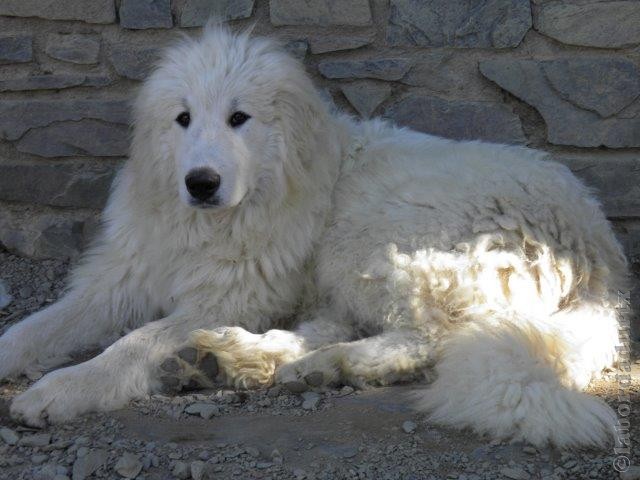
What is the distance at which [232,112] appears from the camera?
4047 mm

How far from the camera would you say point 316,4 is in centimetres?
487

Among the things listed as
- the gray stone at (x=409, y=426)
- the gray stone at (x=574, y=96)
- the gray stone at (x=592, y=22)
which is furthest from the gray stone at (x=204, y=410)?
A: the gray stone at (x=592, y=22)

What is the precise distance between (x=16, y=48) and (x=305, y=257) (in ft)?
6.92

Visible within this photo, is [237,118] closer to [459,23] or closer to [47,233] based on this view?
[459,23]

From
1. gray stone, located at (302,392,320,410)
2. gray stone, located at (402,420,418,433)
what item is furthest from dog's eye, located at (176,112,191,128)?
gray stone, located at (402,420,418,433)

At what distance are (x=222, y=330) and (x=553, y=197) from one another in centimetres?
160

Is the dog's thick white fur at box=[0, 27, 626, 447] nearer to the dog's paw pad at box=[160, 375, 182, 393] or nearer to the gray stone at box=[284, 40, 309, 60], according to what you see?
the dog's paw pad at box=[160, 375, 182, 393]

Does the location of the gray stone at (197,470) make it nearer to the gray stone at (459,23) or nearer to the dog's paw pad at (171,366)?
the dog's paw pad at (171,366)

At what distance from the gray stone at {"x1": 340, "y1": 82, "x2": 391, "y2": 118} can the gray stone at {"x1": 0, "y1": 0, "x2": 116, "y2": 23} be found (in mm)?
1349

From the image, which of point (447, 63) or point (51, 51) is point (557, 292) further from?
point (51, 51)

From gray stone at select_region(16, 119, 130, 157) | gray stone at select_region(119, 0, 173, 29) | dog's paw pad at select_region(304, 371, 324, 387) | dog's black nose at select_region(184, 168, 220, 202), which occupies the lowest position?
dog's paw pad at select_region(304, 371, 324, 387)

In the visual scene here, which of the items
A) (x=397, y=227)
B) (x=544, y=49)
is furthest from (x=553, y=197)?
(x=544, y=49)

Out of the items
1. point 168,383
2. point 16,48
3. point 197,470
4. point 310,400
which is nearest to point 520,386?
point 310,400

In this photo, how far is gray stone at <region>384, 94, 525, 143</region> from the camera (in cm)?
495
